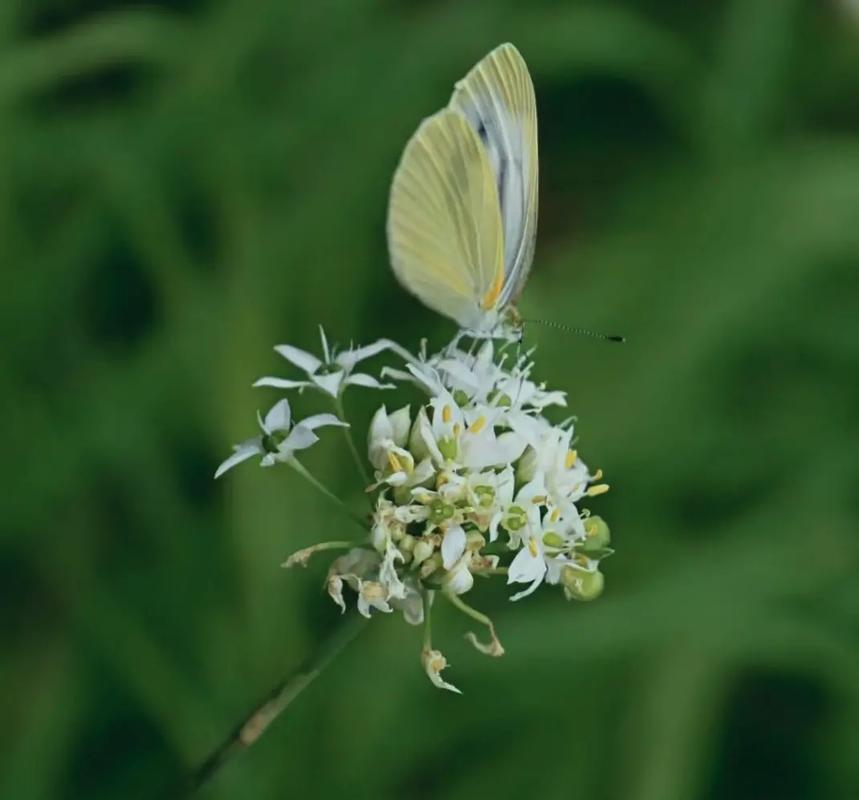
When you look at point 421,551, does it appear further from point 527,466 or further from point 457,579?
point 527,466

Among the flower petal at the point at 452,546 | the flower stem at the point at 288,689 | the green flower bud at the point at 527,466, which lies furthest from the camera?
the green flower bud at the point at 527,466

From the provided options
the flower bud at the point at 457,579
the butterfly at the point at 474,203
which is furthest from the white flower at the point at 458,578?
the butterfly at the point at 474,203

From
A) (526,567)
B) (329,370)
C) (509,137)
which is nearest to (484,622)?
(526,567)

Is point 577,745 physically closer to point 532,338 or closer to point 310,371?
point 532,338

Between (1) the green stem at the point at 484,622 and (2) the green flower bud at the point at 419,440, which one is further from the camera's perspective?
(2) the green flower bud at the point at 419,440

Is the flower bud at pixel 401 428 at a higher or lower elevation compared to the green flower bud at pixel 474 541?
higher

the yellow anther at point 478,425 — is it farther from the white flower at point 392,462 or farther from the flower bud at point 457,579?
the flower bud at point 457,579
